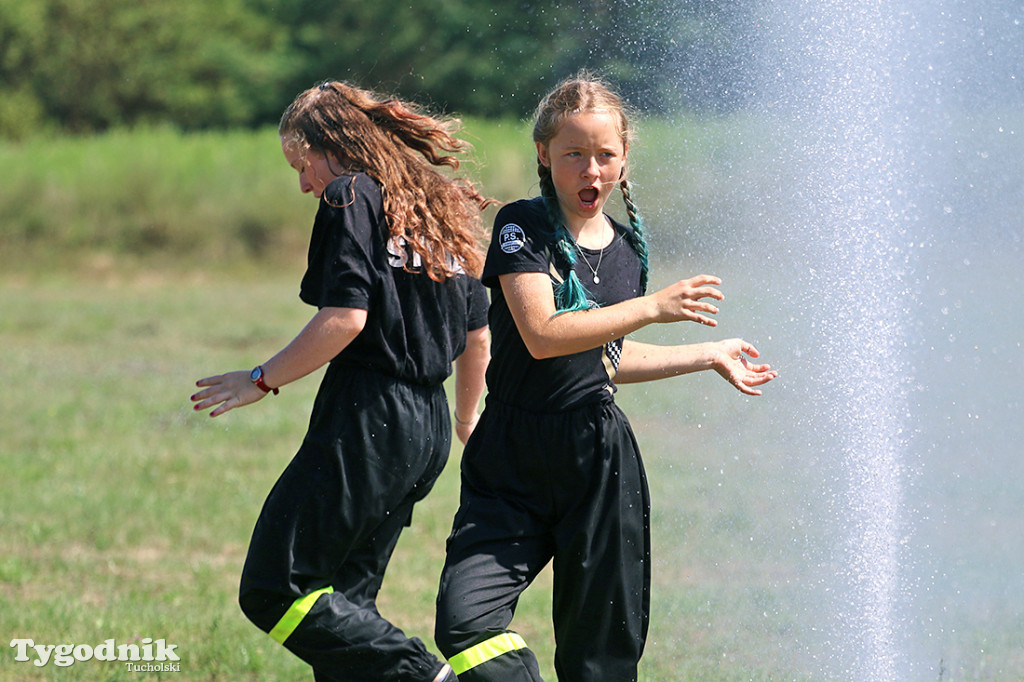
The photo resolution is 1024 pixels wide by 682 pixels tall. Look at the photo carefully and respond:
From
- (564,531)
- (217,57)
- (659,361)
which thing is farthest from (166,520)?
(217,57)

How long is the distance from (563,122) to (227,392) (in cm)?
107

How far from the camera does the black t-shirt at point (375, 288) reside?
3164mm

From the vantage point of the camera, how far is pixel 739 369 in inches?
120

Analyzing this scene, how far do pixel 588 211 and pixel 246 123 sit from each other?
3274 centimetres

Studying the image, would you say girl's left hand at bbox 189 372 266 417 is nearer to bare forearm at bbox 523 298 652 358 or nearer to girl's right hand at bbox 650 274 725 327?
bare forearm at bbox 523 298 652 358

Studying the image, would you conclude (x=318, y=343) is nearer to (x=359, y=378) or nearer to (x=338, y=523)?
(x=359, y=378)

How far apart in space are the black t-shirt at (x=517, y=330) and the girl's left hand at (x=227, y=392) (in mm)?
601

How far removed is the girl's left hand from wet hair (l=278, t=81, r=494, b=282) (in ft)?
1.80

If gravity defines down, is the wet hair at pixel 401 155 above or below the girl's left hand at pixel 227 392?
above

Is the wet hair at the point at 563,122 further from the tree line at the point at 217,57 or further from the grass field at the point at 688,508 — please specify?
the tree line at the point at 217,57

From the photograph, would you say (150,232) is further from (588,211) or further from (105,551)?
(588,211)

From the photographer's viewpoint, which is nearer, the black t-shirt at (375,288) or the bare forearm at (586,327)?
the bare forearm at (586,327)

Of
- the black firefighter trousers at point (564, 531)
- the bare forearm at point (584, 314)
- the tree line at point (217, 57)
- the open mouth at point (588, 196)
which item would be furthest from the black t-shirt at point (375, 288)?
the tree line at point (217, 57)

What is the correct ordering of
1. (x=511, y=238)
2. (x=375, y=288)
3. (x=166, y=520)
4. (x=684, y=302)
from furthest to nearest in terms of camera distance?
(x=166, y=520), (x=375, y=288), (x=511, y=238), (x=684, y=302)
